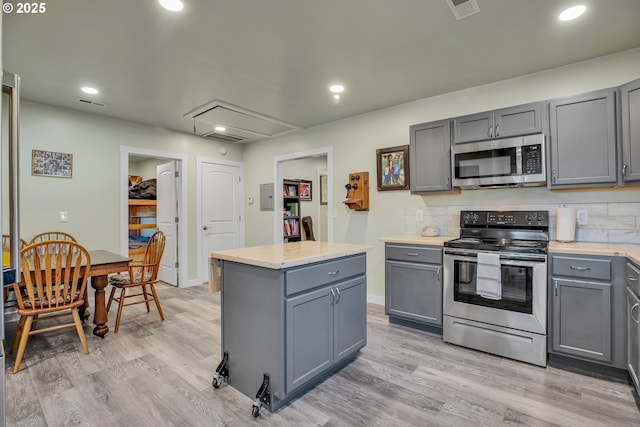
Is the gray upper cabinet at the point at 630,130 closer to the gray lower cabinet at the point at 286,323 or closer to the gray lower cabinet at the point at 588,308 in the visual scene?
the gray lower cabinet at the point at 588,308

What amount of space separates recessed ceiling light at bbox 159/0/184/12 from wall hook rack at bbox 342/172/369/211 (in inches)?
104

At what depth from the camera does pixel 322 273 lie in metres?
2.19

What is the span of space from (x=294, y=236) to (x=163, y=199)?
7.77 ft

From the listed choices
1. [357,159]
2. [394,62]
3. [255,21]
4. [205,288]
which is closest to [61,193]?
[205,288]

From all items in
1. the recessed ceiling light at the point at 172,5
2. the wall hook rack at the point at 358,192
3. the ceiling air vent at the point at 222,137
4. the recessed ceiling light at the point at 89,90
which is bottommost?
the wall hook rack at the point at 358,192

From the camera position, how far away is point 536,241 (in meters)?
2.81

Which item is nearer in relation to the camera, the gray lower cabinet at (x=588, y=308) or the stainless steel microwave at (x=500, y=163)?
the gray lower cabinet at (x=588, y=308)

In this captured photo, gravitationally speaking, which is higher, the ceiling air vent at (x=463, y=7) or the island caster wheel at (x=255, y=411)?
the ceiling air vent at (x=463, y=7)

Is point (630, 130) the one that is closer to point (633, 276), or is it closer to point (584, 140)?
point (584, 140)

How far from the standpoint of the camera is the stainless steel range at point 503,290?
2500mm

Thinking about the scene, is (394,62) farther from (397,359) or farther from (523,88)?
(397,359)

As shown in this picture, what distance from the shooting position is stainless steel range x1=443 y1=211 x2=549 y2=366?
250 cm

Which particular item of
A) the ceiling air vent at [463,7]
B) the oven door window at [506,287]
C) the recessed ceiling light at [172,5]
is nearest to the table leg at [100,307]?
the recessed ceiling light at [172,5]

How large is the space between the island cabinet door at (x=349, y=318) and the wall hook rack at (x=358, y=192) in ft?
5.51
